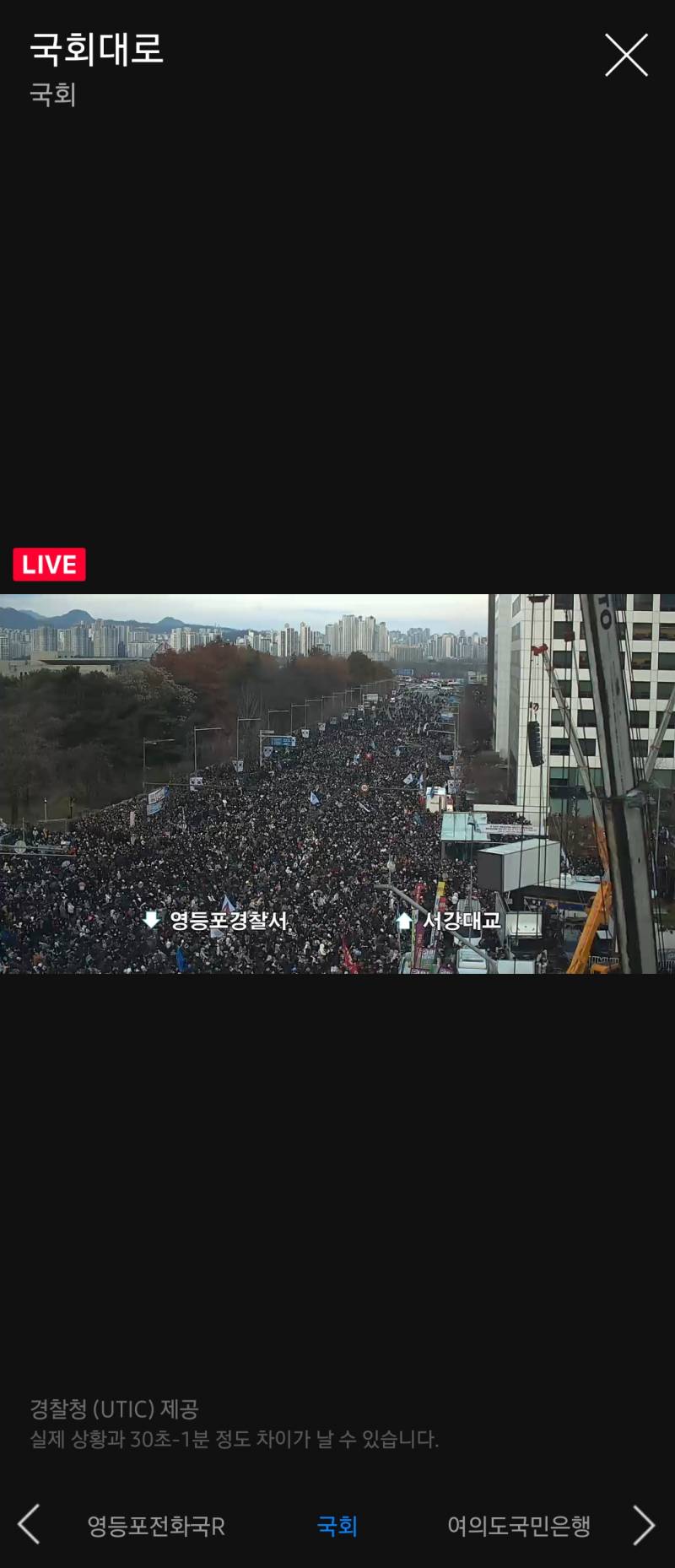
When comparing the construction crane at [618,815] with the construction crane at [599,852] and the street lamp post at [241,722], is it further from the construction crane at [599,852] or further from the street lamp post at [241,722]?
the street lamp post at [241,722]

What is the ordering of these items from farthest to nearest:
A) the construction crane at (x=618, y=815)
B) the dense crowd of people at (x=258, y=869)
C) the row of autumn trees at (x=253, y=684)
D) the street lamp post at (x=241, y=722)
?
the street lamp post at (x=241, y=722)
the row of autumn trees at (x=253, y=684)
the construction crane at (x=618, y=815)
the dense crowd of people at (x=258, y=869)

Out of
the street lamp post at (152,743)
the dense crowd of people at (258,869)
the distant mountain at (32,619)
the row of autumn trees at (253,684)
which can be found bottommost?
the dense crowd of people at (258,869)

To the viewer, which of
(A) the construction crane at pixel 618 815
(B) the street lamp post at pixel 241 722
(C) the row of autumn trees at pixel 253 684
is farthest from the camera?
(B) the street lamp post at pixel 241 722

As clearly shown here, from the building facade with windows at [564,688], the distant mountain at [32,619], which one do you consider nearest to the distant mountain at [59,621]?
the distant mountain at [32,619]
